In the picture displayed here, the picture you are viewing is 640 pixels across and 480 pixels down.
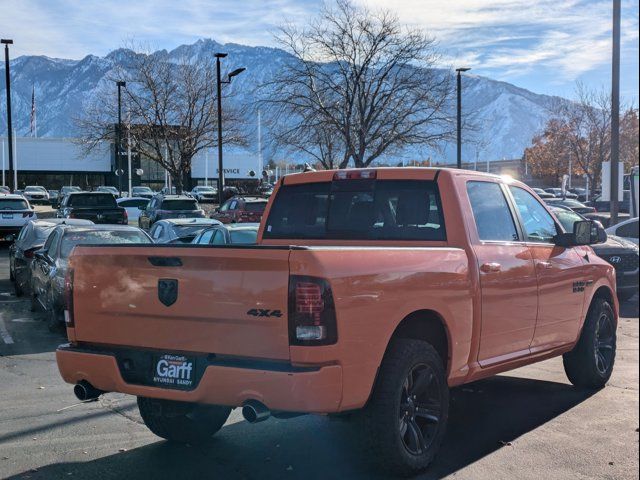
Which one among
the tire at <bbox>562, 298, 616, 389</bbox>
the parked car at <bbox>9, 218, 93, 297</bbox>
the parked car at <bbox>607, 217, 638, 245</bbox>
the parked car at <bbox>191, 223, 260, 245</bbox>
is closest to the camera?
the tire at <bbox>562, 298, 616, 389</bbox>

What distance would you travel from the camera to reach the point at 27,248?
47.1ft

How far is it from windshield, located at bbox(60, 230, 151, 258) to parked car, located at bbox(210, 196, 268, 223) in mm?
11781

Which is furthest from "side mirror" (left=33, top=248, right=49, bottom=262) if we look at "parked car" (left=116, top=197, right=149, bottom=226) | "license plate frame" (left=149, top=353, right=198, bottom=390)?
"parked car" (left=116, top=197, right=149, bottom=226)

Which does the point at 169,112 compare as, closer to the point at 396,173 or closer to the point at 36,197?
the point at 36,197

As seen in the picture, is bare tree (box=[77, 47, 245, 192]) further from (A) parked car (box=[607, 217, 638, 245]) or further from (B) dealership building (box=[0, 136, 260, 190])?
(B) dealership building (box=[0, 136, 260, 190])

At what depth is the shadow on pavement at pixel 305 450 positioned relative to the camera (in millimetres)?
4766

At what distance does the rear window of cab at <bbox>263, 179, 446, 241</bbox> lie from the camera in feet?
18.1

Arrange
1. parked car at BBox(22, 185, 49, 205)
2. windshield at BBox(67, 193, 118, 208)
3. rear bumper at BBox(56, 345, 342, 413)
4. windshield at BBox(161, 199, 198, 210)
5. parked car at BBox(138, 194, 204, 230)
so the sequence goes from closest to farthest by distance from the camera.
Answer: rear bumper at BBox(56, 345, 342, 413) < parked car at BBox(138, 194, 204, 230) < windshield at BBox(67, 193, 118, 208) < windshield at BBox(161, 199, 198, 210) < parked car at BBox(22, 185, 49, 205)

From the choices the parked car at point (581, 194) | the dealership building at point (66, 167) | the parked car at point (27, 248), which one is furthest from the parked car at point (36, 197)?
the parked car at point (27, 248)

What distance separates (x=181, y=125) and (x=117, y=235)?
98.2 ft

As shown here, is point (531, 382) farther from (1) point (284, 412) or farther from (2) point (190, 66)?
(2) point (190, 66)

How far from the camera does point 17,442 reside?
5.39 metres

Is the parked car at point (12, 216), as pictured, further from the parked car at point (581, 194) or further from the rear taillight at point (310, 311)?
the parked car at point (581, 194)

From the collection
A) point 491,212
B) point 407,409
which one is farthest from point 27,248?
point 407,409
